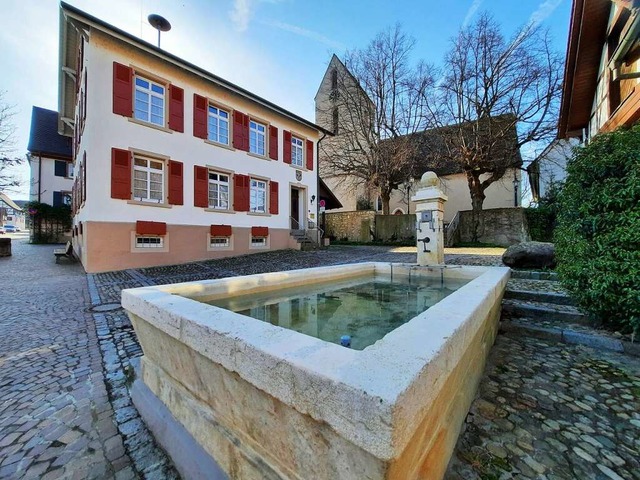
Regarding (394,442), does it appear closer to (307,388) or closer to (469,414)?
(307,388)

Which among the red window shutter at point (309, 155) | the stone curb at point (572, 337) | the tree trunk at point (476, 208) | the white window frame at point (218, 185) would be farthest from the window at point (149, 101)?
the tree trunk at point (476, 208)

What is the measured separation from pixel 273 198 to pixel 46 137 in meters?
21.3

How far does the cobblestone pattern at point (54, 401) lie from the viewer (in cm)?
168

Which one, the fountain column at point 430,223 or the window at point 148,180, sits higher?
the window at point 148,180

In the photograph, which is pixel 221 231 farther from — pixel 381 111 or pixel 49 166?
pixel 49 166

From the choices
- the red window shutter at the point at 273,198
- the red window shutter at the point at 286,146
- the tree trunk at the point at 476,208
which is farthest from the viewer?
the tree trunk at the point at 476,208

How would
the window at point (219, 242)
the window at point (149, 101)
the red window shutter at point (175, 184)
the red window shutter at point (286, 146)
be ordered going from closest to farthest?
the window at point (149, 101) < the red window shutter at point (175, 184) < the window at point (219, 242) < the red window shutter at point (286, 146)

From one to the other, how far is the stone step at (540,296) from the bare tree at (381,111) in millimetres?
13369

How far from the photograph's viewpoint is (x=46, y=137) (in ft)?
72.7

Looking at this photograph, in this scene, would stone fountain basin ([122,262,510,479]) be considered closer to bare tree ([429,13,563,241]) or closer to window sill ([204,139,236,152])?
window sill ([204,139,236,152])

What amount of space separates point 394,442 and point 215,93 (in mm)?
13240

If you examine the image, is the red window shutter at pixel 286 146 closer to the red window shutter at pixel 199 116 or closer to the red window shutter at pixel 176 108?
the red window shutter at pixel 199 116

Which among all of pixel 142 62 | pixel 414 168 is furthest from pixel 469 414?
pixel 414 168

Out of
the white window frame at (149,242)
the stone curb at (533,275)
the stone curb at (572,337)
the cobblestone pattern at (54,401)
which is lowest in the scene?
the cobblestone pattern at (54,401)
